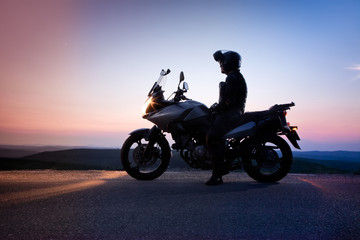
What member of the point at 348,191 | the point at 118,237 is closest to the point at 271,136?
the point at 348,191

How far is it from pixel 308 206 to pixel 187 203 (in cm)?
144

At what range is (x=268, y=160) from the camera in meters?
5.11

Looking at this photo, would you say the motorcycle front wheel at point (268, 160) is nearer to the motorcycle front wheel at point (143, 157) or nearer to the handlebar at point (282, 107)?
the handlebar at point (282, 107)

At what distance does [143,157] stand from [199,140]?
115 centimetres

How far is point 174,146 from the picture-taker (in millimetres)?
5391

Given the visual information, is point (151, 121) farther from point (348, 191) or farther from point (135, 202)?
point (348, 191)

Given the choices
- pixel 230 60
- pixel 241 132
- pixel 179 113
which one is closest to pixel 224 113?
pixel 241 132

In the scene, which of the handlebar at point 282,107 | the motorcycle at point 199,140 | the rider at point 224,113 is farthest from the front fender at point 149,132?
the handlebar at point 282,107

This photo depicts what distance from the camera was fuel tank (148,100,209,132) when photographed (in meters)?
5.30

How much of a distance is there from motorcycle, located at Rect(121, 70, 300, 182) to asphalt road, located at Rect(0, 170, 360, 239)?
661 millimetres

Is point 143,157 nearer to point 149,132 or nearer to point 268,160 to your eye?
point 149,132

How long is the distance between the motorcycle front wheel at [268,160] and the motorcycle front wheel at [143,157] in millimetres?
1591

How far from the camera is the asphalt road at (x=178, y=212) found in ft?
7.93

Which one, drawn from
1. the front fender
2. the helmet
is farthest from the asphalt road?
the helmet
